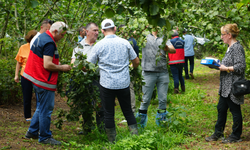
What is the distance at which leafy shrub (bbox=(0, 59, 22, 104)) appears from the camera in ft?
20.0

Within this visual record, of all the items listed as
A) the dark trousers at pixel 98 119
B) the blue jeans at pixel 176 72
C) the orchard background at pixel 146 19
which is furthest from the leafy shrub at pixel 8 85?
the blue jeans at pixel 176 72

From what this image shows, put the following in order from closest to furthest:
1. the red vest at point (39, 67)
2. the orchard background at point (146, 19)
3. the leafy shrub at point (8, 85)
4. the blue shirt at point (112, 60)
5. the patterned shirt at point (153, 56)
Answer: the orchard background at point (146, 19)
the blue shirt at point (112, 60)
the red vest at point (39, 67)
the patterned shirt at point (153, 56)
the leafy shrub at point (8, 85)

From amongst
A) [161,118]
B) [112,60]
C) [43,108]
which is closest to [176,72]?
[161,118]

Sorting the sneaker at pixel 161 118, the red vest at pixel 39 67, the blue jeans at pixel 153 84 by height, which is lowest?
the sneaker at pixel 161 118

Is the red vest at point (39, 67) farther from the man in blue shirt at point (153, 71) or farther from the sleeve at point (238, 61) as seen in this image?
the sleeve at point (238, 61)

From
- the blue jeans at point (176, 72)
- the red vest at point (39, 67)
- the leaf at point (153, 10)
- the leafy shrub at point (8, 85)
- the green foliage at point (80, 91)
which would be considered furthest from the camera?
the blue jeans at point (176, 72)

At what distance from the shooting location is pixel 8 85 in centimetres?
613

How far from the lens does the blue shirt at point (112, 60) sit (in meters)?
3.63

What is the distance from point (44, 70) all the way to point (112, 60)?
1.04 m

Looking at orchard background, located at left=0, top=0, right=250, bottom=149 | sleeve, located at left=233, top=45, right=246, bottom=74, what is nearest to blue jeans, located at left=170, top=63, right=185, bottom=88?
orchard background, located at left=0, top=0, right=250, bottom=149

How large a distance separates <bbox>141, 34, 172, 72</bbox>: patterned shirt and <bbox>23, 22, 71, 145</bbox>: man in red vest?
145 centimetres

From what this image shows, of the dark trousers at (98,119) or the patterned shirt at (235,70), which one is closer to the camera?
the patterned shirt at (235,70)

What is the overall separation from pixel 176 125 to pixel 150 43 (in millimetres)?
1564

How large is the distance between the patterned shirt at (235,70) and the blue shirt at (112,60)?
60.2 inches
